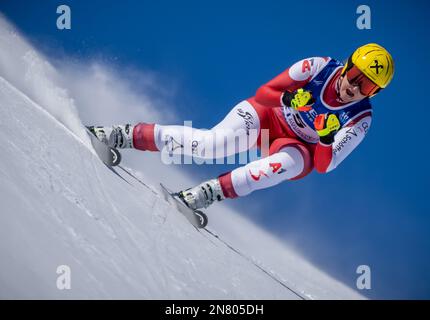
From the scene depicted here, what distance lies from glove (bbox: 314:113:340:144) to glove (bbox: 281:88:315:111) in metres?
0.11

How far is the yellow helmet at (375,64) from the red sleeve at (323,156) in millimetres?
457

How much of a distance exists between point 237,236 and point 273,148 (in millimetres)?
1297

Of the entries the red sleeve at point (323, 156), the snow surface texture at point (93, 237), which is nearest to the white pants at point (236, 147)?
the red sleeve at point (323, 156)

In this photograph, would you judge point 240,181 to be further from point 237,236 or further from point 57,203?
point 237,236

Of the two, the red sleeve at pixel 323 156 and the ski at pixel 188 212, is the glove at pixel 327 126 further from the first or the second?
the ski at pixel 188 212

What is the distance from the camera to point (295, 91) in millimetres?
2836

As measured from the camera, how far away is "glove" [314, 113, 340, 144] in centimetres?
270

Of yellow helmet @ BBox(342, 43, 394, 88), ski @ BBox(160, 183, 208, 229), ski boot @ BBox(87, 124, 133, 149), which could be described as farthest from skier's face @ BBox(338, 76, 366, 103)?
ski boot @ BBox(87, 124, 133, 149)

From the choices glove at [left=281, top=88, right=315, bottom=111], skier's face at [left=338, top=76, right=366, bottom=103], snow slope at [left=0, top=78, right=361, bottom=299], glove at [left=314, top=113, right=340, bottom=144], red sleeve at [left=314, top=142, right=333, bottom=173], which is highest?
skier's face at [left=338, top=76, right=366, bottom=103]

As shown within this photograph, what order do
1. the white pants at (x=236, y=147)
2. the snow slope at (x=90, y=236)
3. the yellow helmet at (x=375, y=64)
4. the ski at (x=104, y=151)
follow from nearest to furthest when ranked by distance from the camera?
the snow slope at (x=90, y=236) < the yellow helmet at (x=375, y=64) < the white pants at (x=236, y=147) < the ski at (x=104, y=151)

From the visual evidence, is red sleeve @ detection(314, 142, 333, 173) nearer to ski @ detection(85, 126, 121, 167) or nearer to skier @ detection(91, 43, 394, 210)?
skier @ detection(91, 43, 394, 210)

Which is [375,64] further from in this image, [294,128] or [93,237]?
[93,237]

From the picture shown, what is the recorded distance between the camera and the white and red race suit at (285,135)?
2.84 meters
